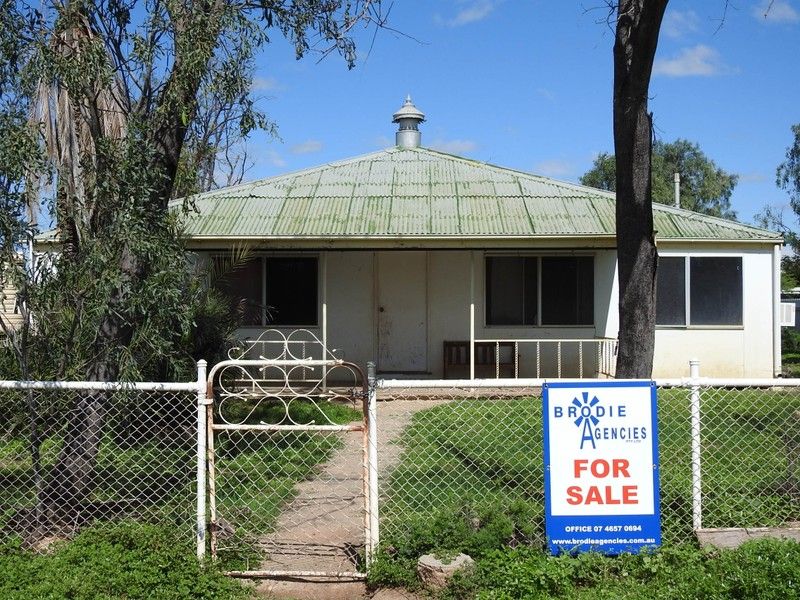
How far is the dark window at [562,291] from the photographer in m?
14.3

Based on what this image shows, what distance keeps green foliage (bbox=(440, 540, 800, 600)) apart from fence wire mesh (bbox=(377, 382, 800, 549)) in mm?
286

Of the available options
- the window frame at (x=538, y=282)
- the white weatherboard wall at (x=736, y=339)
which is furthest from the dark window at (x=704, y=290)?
the window frame at (x=538, y=282)

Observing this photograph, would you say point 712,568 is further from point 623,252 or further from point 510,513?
point 623,252

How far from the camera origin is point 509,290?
1446 centimetres

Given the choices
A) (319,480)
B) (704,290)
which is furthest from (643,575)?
(704,290)

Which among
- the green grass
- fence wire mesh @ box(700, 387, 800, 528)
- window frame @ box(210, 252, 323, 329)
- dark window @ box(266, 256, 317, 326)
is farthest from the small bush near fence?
dark window @ box(266, 256, 317, 326)

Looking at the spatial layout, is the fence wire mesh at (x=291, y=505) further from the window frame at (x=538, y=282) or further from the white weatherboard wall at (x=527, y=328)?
the window frame at (x=538, y=282)

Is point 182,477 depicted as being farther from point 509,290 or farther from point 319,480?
point 509,290

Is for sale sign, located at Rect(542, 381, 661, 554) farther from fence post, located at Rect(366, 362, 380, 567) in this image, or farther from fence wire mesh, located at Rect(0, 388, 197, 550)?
fence wire mesh, located at Rect(0, 388, 197, 550)

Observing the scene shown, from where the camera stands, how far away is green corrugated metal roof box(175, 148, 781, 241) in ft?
43.0

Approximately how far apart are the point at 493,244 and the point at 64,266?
27.2ft

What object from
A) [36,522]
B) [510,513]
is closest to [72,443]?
[36,522]

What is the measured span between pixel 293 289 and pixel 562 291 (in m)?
4.75

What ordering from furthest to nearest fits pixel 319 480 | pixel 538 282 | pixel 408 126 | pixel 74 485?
pixel 408 126 → pixel 538 282 → pixel 319 480 → pixel 74 485
